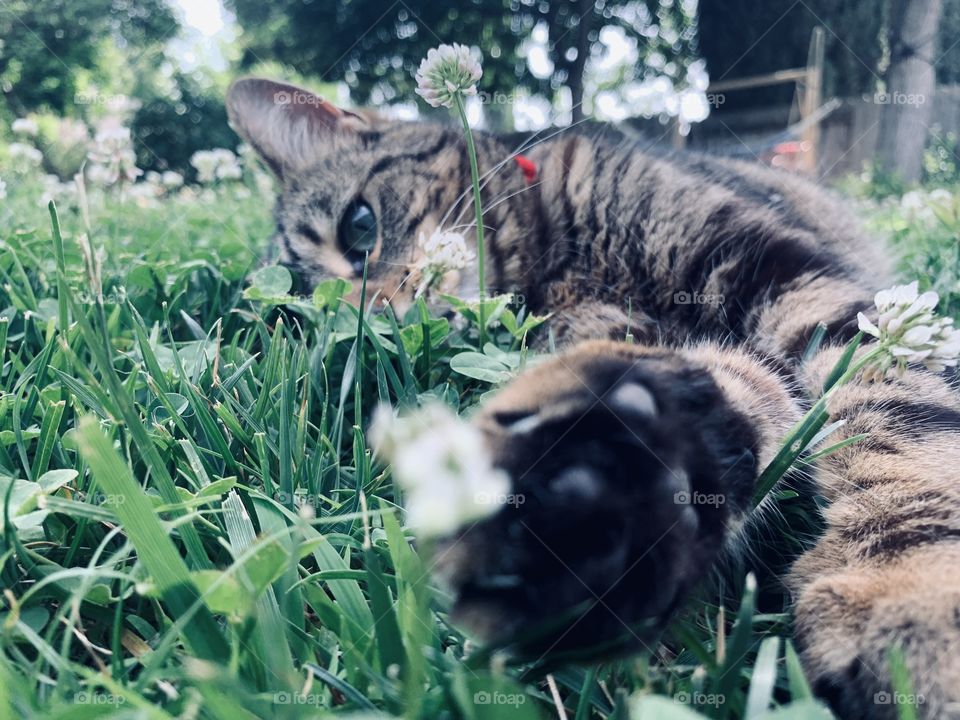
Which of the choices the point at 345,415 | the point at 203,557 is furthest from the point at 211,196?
the point at 203,557

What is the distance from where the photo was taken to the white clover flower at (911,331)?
0.86m

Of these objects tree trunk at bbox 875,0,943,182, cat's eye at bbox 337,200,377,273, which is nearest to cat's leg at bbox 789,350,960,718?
cat's eye at bbox 337,200,377,273

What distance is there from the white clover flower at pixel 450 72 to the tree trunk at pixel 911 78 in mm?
6129

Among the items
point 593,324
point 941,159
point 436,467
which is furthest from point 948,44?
point 436,467

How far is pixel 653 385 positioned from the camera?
67 cm

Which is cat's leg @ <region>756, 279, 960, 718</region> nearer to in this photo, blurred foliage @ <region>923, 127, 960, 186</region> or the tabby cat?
the tabby cat

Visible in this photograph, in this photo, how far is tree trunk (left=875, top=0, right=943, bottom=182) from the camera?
6039mm

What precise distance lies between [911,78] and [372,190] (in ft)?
21.6

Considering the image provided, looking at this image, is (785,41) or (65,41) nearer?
(785,41)

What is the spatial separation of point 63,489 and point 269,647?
1.45ft

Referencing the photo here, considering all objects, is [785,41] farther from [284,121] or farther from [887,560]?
[887,560]

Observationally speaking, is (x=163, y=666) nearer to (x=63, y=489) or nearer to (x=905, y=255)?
(x=63, y=489)

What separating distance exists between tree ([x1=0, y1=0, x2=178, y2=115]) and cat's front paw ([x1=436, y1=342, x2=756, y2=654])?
10.6m

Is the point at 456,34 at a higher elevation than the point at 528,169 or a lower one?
higher
